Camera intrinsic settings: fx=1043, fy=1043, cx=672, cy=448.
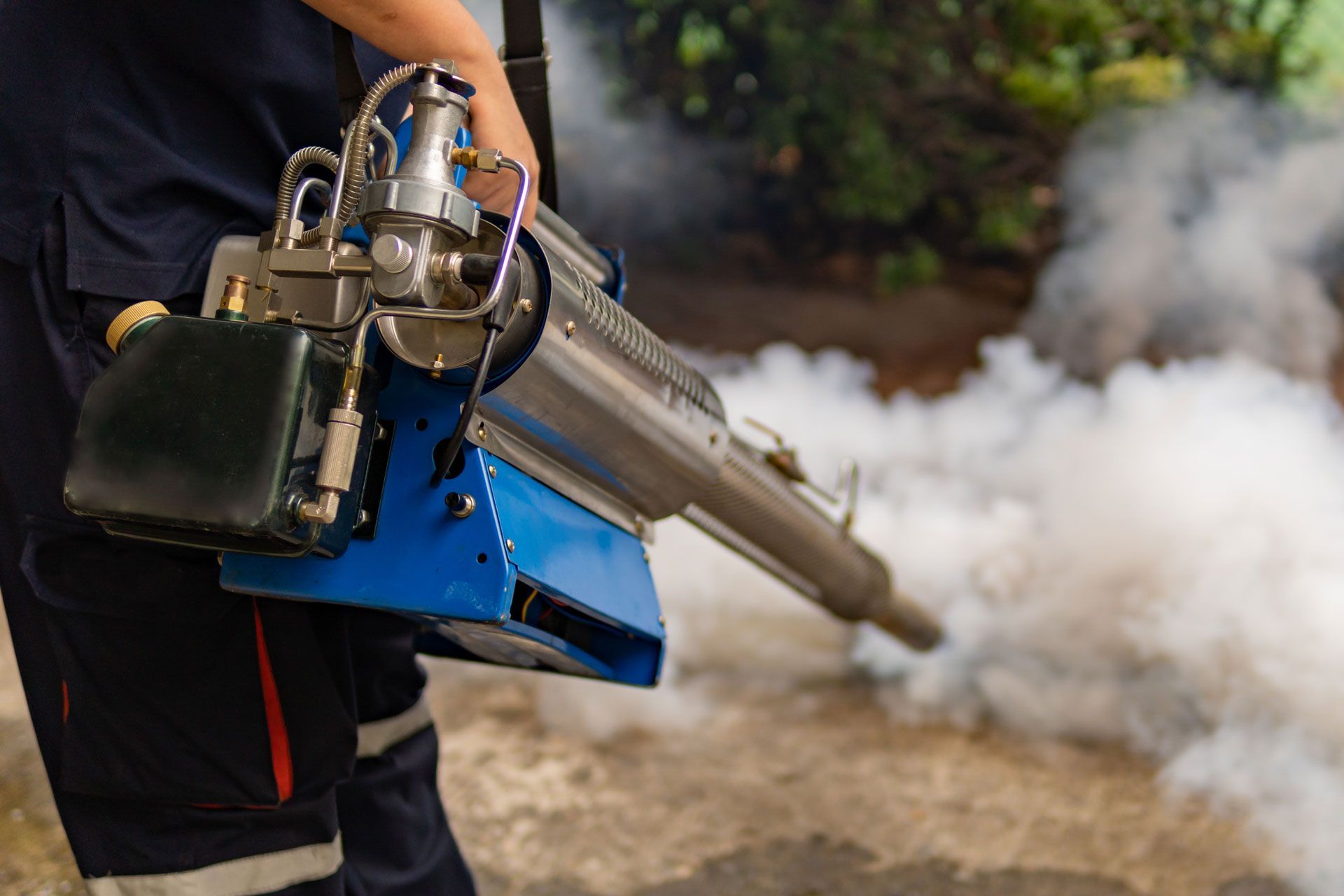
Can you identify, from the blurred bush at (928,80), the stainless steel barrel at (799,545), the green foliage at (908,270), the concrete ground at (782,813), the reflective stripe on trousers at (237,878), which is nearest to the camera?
the reflective stripe on trousers at (237,878)

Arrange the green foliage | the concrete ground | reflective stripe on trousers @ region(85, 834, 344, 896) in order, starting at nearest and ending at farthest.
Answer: reflective stripe on trousers @ region(85, 834, 344, 896), the concrete ground, the green foliage

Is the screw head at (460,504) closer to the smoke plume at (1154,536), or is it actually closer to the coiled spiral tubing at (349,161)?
the coiled spiral tubing at (349,161)

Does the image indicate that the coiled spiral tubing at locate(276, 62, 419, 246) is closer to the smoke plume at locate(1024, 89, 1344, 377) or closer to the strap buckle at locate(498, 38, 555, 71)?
the strap buckle at locate(498, 38, 555, 71)

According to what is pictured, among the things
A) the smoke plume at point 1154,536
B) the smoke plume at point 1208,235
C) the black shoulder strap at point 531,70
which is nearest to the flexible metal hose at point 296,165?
the black shoulder strap at point 531,70

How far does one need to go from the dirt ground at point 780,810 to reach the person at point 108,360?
0.74 metres

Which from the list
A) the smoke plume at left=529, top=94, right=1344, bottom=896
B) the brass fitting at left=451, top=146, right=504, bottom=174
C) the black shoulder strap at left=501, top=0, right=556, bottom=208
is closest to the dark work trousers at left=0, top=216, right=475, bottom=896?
the brass fitting at left=451, top=146, right=504, bottom=174

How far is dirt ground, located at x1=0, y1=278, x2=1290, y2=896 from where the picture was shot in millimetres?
1769

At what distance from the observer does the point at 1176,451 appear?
2682mm

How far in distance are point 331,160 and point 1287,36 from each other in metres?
4.64

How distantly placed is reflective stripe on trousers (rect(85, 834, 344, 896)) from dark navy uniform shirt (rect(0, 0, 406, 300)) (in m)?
0.57

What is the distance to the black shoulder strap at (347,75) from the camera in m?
1.05

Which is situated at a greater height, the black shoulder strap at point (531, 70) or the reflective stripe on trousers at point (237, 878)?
the black shoulder strap at point (531, 70)

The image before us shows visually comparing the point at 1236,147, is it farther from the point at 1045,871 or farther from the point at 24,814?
the point at 24,814

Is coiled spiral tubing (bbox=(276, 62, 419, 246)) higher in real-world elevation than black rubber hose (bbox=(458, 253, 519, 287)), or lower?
higher
